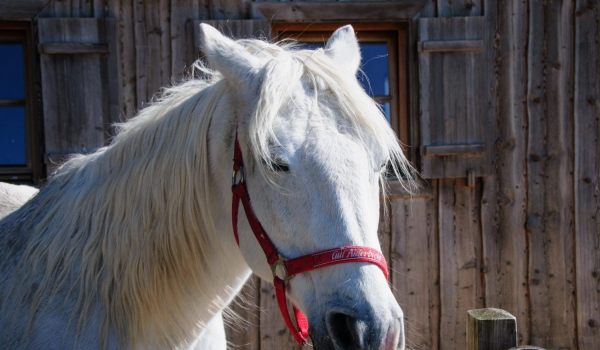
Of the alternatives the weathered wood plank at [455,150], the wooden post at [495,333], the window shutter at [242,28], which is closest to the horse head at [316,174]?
the wooden post at [495,333]

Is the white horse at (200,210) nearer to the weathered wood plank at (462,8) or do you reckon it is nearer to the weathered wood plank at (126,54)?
the weathered wood plank at (126,54)

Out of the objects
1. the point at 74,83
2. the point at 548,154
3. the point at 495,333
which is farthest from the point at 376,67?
the point at 495,333

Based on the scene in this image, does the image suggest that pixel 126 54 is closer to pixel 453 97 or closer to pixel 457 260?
pixel 453 97

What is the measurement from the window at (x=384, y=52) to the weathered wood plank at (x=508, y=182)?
2.14ft

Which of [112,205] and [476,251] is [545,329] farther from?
[112,205]

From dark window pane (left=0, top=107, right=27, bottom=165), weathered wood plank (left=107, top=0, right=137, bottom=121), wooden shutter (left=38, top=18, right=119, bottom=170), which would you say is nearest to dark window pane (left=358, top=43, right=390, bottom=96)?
weathered wood plank (left=107, top=0, right=137, bottom=121)

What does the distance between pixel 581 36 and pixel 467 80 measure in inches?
36.8

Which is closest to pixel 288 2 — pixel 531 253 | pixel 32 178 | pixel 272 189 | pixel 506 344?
pixel 32 178

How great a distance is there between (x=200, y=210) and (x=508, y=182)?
339 centimetres

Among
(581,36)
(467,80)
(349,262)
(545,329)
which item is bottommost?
(545,329)

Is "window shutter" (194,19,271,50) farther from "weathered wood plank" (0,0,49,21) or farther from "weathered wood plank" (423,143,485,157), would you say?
"weathered wood plank" (423,143,485,157)

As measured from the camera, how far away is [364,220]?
152 cm

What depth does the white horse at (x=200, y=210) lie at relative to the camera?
1538 millimetres

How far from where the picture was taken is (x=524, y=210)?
15.4ft
